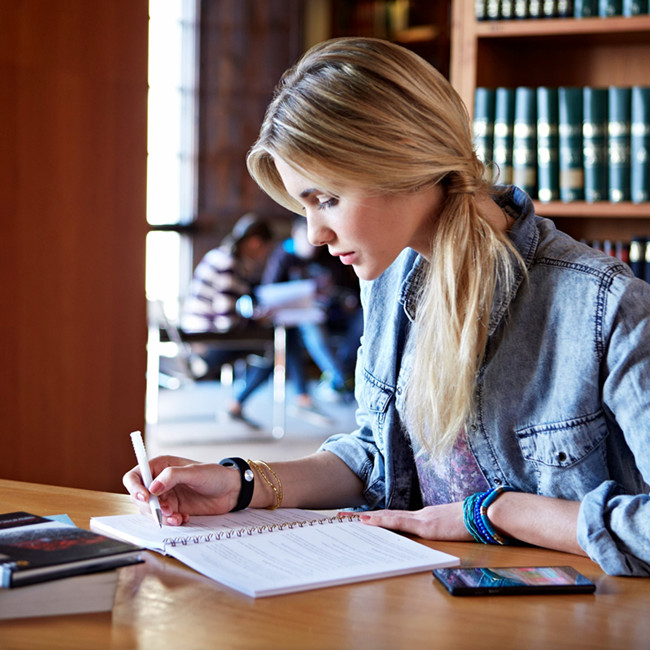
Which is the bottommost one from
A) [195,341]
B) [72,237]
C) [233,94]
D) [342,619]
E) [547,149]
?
[195,341]

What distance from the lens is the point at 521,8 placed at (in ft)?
7.70

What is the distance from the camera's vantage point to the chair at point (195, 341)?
5.10 metres

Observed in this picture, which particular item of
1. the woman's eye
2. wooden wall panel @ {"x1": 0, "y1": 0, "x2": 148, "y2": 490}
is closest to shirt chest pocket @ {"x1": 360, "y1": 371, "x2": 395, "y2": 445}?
the woman's eye

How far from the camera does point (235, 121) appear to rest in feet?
25.1

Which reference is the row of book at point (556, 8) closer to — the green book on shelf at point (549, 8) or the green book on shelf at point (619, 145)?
the green book on shelf at point (549, 8)

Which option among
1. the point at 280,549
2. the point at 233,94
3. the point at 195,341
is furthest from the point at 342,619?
Result: the point at 233,94

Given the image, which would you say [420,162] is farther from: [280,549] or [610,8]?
[610,8]

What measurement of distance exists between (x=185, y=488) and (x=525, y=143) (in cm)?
152

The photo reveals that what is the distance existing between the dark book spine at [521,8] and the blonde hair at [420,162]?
1.19 metres

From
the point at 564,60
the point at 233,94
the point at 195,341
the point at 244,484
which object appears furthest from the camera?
the point at 233,94

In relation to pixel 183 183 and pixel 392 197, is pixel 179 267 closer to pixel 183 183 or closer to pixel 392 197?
pixel 183 183

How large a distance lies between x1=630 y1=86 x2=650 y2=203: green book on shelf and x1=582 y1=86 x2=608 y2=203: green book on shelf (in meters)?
0.07

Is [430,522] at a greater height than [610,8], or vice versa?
[610,8]

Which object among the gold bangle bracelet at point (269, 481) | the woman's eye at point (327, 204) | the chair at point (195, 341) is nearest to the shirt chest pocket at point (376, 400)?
the gold bangle bracelet at point (269, 481)
